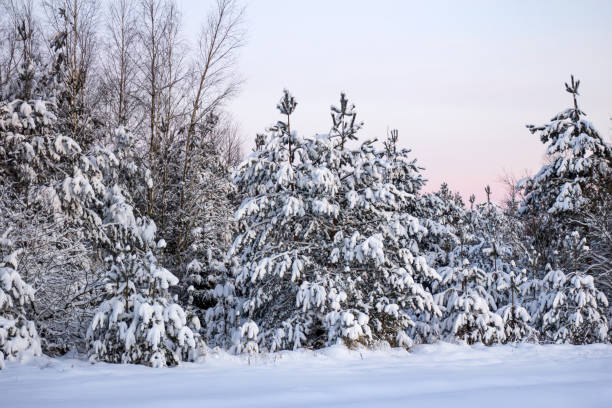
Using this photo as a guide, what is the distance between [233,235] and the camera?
16422 millimetres

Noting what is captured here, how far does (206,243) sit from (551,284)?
10.1 metres

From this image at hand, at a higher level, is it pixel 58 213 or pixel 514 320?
pixel 58 213

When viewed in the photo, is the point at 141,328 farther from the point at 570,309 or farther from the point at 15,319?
the point at 570,309

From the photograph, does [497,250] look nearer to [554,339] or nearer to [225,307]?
[554,339]

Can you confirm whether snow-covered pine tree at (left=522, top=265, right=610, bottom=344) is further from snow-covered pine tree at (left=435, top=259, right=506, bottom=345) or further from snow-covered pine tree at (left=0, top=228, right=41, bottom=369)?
snow-covered pine tree at (left=0, top=228, right=41, bottom=369)

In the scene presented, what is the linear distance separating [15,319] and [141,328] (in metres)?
1.95

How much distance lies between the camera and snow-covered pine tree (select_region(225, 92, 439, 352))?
31.4ft

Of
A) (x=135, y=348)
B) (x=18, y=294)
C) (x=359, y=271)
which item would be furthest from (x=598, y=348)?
(x=18, y=294)

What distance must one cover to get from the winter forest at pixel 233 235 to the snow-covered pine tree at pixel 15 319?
3 cm

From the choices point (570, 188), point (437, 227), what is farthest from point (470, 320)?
point (570, 188)

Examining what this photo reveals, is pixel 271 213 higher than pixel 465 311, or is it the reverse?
pixel 271 213

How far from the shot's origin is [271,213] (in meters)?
10.7

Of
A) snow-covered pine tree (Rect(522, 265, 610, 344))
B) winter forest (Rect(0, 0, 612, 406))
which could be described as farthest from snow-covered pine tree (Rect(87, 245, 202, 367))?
snow-covered pine tree (Rect(522, 265, 610, 344))

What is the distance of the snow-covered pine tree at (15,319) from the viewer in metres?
6.77
